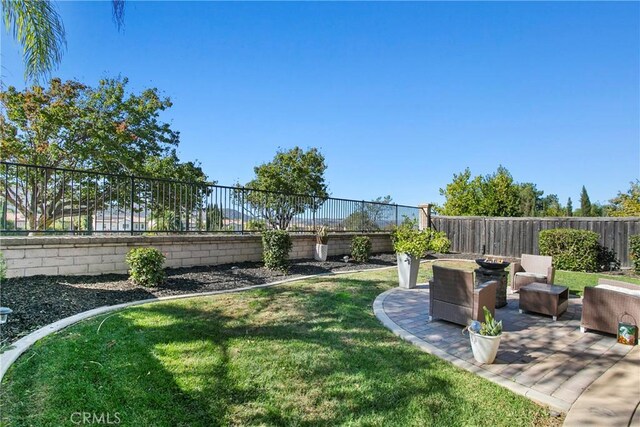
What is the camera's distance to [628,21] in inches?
239

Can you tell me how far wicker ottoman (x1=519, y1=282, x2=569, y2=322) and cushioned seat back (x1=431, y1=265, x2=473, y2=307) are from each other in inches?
63.4

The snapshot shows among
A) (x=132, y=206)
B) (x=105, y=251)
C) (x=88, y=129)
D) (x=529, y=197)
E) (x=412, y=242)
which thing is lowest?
(x=105, y=251)

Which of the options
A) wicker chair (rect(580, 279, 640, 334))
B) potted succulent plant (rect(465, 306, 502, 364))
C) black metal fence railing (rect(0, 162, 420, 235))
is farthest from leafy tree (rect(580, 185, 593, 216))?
potted succulent plant (rect(465, 306, 502, 364))

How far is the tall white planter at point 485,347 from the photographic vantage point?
312 cm

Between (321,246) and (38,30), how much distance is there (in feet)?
25.2

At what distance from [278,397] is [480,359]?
2100mm

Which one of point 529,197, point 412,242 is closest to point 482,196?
point 412,242

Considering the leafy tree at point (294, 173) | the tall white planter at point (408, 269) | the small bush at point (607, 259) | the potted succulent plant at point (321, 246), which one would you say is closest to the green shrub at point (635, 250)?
the small bush at point (607, 259)

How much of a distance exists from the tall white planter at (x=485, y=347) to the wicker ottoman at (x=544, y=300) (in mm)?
2204

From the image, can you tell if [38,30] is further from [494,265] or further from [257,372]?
[494,265]

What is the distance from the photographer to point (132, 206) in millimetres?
6496

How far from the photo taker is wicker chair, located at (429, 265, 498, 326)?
13.1ft

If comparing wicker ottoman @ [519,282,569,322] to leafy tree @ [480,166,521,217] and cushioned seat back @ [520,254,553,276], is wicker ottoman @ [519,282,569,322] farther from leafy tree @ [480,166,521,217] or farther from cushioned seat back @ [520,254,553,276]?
leafy tree @ [480,166,521,217]

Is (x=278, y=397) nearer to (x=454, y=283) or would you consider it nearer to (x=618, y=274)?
(x=454, y=283)
